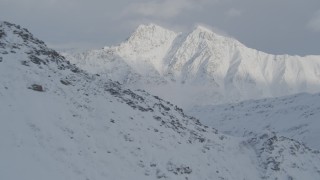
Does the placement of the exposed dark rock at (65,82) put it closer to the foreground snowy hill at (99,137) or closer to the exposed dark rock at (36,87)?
the foreground snowy hill at (99,137)

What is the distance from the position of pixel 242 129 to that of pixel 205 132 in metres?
128

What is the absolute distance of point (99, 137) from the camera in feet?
155

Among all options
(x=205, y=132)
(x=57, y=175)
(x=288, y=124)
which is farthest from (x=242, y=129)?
(x=57, y=175)

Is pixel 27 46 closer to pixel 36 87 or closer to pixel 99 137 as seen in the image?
pixel 36 87

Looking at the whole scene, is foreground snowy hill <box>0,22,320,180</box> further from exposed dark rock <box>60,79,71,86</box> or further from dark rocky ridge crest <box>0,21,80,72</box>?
dark rocky ridge crest <box>0,21,80,72</box>

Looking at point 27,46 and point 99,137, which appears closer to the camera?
point 99,137

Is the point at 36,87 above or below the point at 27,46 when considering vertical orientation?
below

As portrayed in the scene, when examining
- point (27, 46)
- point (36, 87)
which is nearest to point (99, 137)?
point (36, 87)

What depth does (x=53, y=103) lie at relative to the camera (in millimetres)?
47781

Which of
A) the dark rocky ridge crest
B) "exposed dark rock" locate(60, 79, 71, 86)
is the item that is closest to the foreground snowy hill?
"exposed dark rock" locate(60, 79, 71, 86)

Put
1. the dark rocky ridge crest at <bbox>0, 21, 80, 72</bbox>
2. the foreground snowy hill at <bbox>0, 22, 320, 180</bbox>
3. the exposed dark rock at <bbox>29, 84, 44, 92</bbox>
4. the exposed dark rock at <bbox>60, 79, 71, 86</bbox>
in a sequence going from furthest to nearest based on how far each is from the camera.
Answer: the dark rocky ridge crest at <bbox>0, 21, 80, 72</bbox>, the exposed dark rock at <bbox>60, 79, 71, 86</bbox>, the exposed dark rock at <bbox>29, 84, 44, 92</bbox>, the foreground snowy hill at <bbox>0, 22, 320, 180</bbox>

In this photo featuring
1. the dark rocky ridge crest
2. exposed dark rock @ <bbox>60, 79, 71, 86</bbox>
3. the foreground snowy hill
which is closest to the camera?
the foreground snowy hill

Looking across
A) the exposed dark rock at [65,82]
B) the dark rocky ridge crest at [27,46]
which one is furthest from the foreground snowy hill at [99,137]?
the dark rocky ridge crest at [27,46]

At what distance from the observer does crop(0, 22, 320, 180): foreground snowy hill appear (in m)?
41.4
